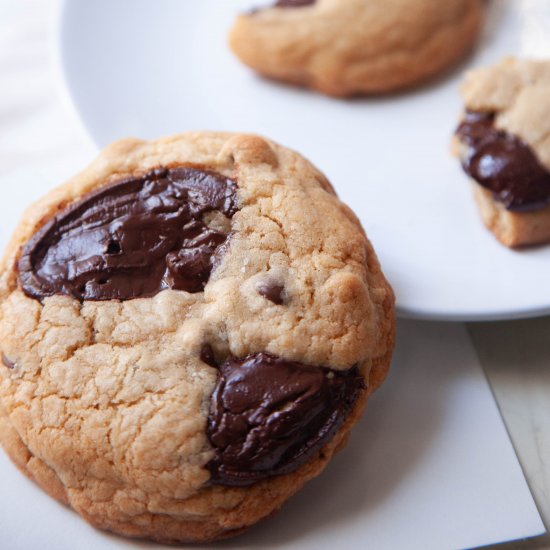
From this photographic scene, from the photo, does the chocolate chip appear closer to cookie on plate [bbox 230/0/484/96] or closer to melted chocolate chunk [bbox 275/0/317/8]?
cookie on plate [bbox 230/0/484/96]

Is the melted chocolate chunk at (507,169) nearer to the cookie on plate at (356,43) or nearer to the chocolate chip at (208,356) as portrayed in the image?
the cookie on plate at (356,43)

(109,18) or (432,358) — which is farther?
(109,18)

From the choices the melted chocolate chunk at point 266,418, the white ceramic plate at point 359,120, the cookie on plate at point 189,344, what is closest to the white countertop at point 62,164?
the white ceramic plate at point 359,120

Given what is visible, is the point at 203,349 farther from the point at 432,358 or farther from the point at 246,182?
the point at 432,358

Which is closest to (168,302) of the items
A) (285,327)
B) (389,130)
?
(285,327)

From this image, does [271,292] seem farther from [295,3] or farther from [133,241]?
[295,3]

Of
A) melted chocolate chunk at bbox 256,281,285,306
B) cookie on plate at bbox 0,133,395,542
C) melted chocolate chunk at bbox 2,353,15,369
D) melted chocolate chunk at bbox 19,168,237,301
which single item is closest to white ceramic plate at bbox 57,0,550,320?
cookie on plate at bbox 0,133,395,542
